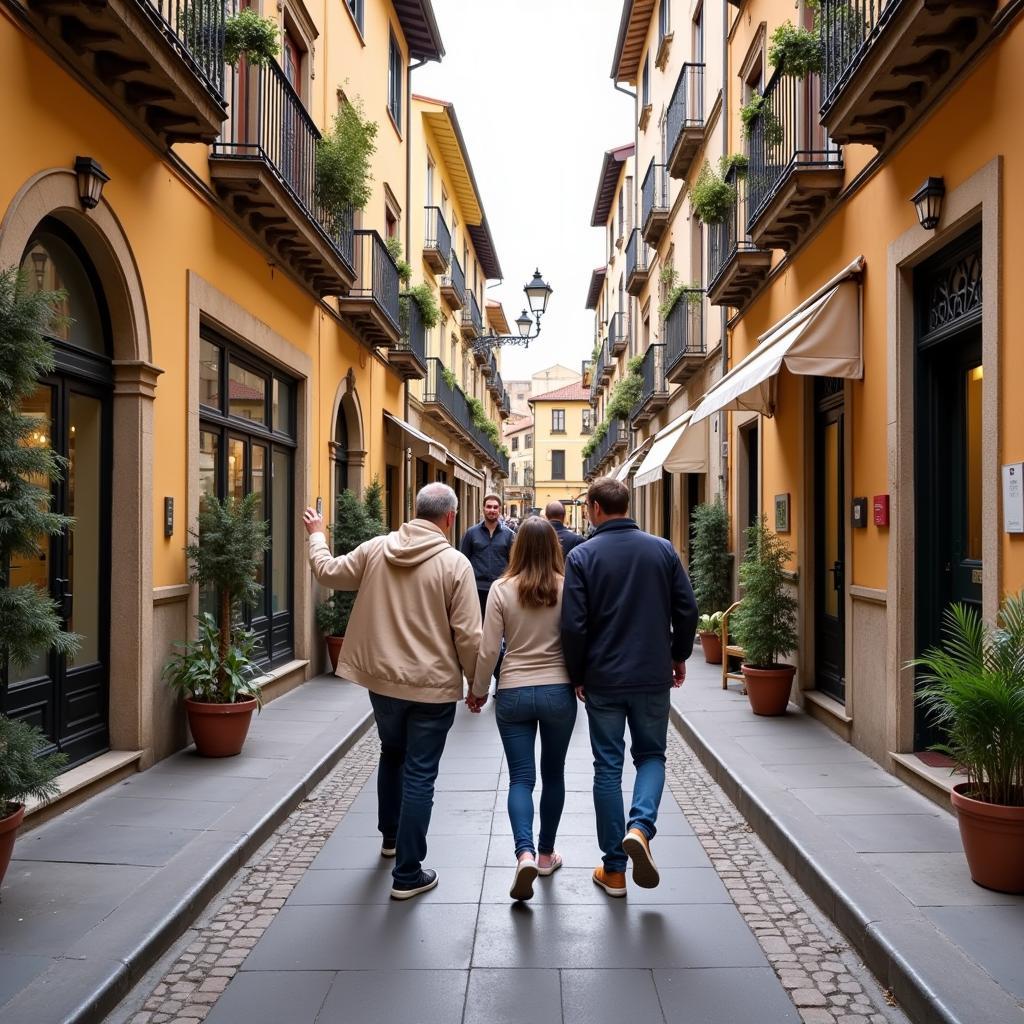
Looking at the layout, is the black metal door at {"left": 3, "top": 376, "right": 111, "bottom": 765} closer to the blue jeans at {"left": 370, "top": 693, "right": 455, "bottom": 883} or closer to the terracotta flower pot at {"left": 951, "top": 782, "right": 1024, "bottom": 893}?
the blue jeans at {"left": 370, "top": 693, "right": 455, "bottom": 883}

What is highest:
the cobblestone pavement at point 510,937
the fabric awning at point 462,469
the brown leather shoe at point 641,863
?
the fabric awning at point 462,469

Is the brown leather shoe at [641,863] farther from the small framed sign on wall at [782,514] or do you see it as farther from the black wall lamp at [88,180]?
the small framed sign on wall at [782,514]

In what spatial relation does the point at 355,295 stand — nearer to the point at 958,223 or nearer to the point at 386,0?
the point at 386,0

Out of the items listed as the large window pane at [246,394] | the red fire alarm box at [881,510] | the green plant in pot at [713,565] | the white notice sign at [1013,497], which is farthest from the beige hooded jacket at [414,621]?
the green plant in pot at [713,565]

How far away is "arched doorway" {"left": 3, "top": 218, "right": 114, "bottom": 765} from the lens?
6270 mm

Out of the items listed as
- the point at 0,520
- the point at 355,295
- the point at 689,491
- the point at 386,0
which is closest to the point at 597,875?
the point at 0,520

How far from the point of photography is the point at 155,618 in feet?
24.6

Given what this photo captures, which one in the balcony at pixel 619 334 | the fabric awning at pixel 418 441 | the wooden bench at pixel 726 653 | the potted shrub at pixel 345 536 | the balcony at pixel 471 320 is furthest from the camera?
the balcony at pixel 471 320

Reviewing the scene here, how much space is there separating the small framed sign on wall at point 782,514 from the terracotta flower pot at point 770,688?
64.3 inches

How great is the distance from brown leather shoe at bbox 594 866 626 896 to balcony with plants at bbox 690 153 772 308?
8057mm

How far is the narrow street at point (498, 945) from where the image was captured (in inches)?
151

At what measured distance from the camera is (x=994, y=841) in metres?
4.59

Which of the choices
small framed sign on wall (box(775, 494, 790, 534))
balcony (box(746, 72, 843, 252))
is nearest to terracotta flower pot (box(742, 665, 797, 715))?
small framed sign on wall (box(775, 494, 790, 534))

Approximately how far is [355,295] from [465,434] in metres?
15.0
